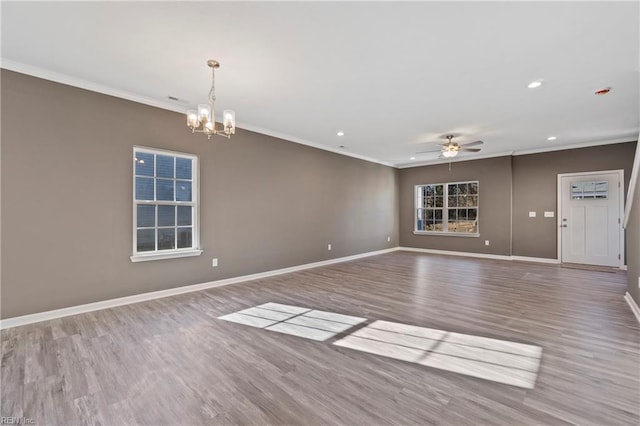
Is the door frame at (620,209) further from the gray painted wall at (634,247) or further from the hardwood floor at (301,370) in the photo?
the hardwood floor at (301,370)

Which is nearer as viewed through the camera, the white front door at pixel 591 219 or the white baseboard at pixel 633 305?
the white baseboard at pixel 633 305

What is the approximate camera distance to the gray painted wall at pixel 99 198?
309 cm

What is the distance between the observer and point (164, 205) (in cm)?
422

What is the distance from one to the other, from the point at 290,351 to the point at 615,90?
5042 millimetres

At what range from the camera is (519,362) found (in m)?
2.31

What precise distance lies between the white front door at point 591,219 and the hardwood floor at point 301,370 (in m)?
3.14

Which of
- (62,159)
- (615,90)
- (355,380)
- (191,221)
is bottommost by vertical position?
(355,380)

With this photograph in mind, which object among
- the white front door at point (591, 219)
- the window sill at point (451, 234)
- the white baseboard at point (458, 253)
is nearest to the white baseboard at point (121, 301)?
the white baseboard at point (458, 253)

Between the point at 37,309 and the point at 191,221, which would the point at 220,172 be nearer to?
the point at 191,221

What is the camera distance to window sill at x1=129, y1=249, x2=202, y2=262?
3.88 metres

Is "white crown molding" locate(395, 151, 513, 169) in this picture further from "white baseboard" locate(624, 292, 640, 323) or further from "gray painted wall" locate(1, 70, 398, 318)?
"gray painted wall" locate(1, 70, 398, 318)

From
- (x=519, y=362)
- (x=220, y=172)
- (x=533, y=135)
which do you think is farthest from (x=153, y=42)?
(x=533, y=135)

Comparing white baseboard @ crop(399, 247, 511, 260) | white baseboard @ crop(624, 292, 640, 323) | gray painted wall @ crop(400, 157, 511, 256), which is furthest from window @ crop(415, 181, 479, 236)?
white baseboard @ crop(624, 292, 640, 323)

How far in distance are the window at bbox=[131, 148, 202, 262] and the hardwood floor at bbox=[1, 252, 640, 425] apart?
81cm
